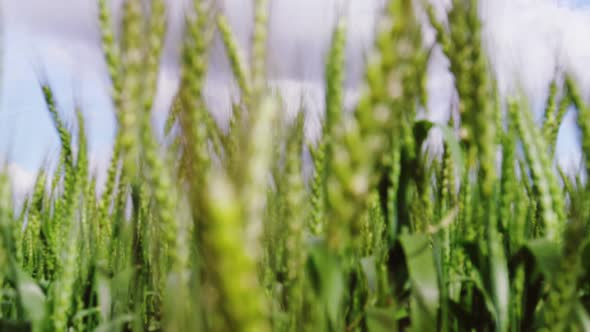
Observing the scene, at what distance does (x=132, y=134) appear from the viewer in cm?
56

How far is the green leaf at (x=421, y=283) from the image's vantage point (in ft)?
2.74

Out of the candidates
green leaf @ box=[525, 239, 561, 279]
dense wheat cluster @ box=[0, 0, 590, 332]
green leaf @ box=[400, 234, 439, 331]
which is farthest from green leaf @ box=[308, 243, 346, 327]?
green leaf @ box=[525, 239, 561, 279]

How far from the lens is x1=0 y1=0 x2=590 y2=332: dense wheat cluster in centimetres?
42

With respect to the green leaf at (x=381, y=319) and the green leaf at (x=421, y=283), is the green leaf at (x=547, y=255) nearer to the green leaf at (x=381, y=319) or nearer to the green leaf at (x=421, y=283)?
the green leaf at (x=421, y=283)

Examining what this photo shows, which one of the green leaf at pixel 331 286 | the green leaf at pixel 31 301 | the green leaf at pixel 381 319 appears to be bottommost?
the green leaf at pixel 381 319

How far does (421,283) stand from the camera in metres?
0.87

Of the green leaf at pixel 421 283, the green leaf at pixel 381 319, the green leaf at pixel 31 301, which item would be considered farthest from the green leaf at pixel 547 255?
the green leaf at pixel 31 301

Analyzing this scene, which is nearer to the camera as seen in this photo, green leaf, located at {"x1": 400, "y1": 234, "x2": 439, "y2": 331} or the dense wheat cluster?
the dense wheat cluster

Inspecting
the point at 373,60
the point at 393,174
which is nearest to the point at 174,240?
the point at 373,60

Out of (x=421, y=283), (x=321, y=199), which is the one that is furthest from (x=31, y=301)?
(x=421, y=283)

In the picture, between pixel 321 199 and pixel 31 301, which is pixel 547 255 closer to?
pixel 321 199

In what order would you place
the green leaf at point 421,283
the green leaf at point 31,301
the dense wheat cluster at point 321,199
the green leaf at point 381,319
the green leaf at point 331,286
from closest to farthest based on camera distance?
the dense wheat cluster at point 321,199 < the green leaf at point 331,286 < the green leaf at point 381,319 < the green leaf at point 421,283 < the green leaf at point 31,301

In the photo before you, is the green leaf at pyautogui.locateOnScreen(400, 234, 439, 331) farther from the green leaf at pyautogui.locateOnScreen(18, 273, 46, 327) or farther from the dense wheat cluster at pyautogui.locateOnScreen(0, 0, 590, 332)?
the green leaf at pyautogui.locateOnScreen(18, 273, 46, 327)

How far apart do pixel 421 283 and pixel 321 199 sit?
174mm
